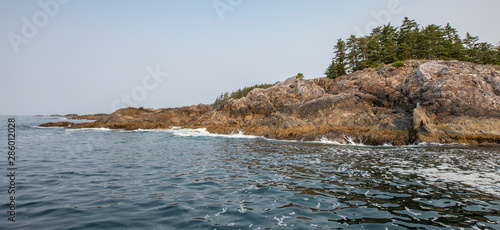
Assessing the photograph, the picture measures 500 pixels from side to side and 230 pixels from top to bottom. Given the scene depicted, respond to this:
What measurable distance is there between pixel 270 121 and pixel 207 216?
33.8 m

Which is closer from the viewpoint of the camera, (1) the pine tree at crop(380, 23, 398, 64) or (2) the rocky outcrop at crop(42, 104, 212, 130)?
(1) the pine tree at crop(380, 23, 398, 64)

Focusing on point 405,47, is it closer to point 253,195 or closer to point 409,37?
point 409,37

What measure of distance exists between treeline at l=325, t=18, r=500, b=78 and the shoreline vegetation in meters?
0.21

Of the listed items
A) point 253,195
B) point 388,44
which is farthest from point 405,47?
point 253,195

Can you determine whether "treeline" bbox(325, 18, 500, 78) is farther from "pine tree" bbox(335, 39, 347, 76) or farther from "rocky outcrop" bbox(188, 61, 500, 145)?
"rocky outcrop" bbox(188, 61, 500, 145)

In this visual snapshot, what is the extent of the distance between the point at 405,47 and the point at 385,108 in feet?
87.2

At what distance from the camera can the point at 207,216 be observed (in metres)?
7.59

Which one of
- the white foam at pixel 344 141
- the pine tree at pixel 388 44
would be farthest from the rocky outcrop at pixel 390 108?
the pine tree at pixel 388 44

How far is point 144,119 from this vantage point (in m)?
62.4

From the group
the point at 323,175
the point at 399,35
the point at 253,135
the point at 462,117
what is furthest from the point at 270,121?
the point at 399,35

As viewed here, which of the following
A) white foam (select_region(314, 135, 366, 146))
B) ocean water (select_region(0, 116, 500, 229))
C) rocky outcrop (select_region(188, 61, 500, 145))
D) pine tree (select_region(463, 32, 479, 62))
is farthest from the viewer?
pine tree (select_region(463, 32, 479, 62))

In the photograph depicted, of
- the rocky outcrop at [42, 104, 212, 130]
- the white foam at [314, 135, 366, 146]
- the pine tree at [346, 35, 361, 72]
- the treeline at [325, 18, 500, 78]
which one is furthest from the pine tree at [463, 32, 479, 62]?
the rocky outcrop at [42, 104, 212, 130]

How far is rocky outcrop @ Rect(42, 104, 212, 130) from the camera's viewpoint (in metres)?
57.3

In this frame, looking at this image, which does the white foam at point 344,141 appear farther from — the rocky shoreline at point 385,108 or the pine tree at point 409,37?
the pine tree at point 409,37
